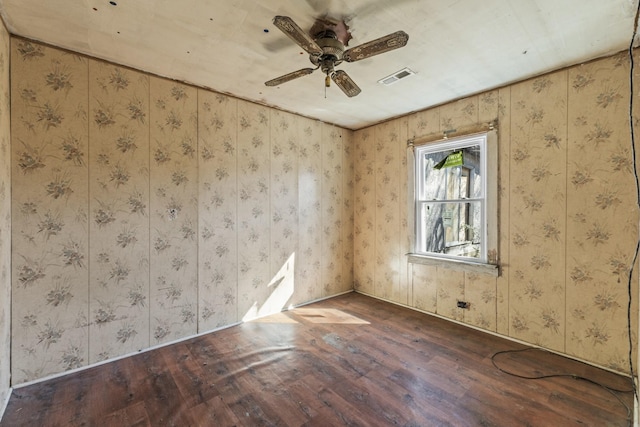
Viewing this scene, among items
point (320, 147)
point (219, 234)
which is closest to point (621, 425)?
point (219, 234)

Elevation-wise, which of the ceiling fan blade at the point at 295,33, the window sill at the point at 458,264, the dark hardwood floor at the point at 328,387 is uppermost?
the ceiling fan blade at the point at 295,33

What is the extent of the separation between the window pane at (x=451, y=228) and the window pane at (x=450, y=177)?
0.39 feet

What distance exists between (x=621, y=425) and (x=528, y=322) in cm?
100

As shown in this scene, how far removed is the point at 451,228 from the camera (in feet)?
11.0

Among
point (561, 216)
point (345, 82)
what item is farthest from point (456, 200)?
point (345, 82)

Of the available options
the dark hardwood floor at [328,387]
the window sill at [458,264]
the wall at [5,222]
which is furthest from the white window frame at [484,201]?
the wall at [5,222]

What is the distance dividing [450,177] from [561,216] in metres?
1.17

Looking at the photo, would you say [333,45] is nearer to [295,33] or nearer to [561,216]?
[295,33]

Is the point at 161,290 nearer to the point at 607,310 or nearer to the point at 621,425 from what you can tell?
the point at 621,425

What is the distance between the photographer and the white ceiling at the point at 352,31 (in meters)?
1.67

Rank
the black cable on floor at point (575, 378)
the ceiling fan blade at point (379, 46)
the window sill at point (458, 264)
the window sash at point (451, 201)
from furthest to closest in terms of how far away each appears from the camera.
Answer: the window sash at point (451, 201) < the window sill at point (458, 264) < the black cable on floor at point (575, 378) < the ceiling fan blade at point (379, 46)

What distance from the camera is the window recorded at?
287 cm

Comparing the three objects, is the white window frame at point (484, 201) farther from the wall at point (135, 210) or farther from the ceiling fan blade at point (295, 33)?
the ceiling fan blade at point (295, 33)

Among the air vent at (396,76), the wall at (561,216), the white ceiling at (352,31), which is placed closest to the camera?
the white ceiling at (352,31)
